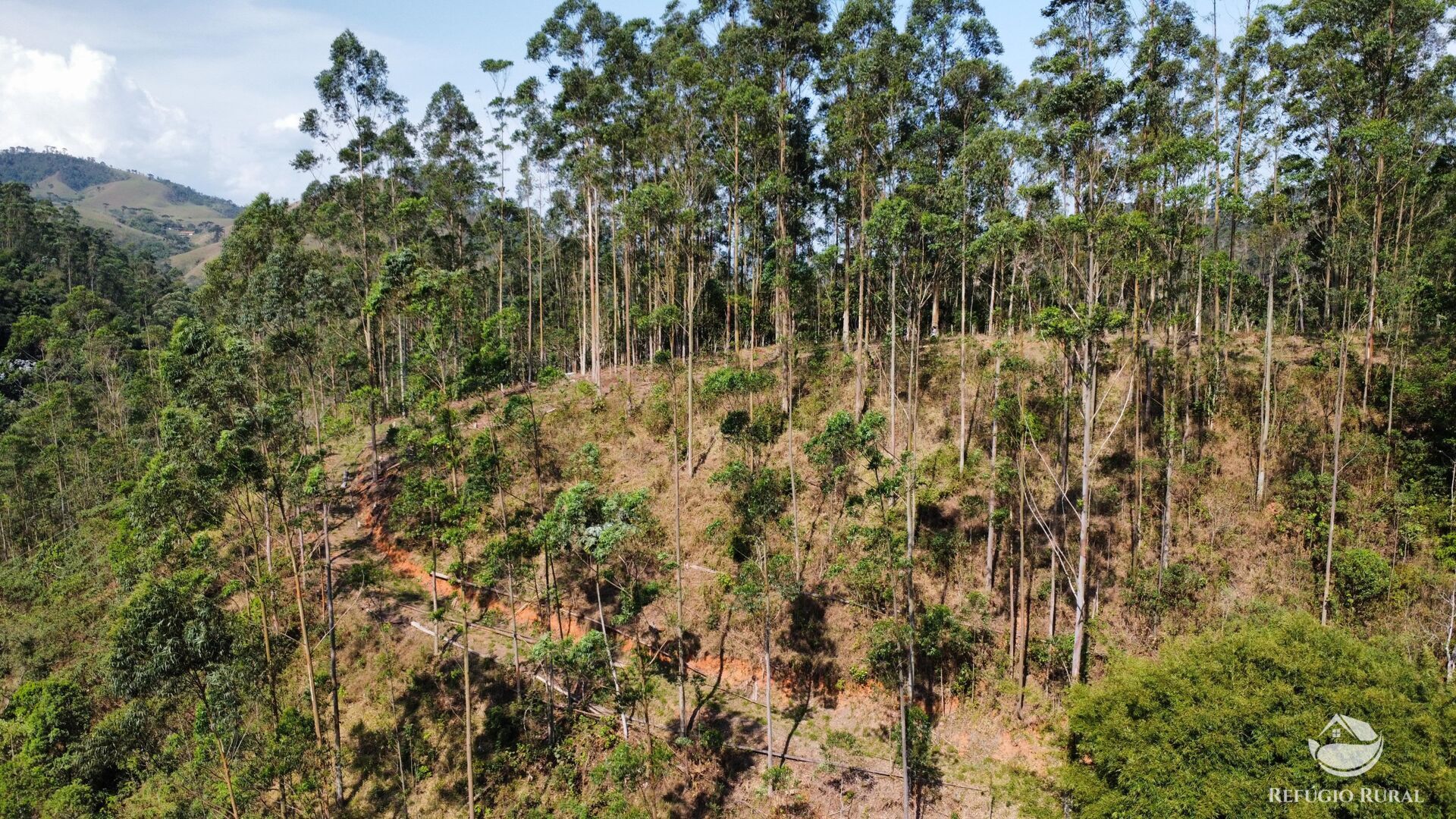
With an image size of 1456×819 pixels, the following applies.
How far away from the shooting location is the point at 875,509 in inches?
953

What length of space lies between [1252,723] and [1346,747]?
1266 millimetres

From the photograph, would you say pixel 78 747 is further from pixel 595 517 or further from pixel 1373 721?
pixel 1373 721

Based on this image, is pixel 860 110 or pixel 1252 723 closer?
pixel 1252 723

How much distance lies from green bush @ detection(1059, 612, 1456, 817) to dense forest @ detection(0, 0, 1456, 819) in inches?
3.2

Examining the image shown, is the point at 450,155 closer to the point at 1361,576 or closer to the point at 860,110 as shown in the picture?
the point at 860,110

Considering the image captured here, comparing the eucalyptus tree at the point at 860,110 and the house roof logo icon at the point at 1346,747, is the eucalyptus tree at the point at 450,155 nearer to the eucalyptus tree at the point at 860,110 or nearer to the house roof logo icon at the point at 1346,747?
the eucalyptus tree at the point at 860,110

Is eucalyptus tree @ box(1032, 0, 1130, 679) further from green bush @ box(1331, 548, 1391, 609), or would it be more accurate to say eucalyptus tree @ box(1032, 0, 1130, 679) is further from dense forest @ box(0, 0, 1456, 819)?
green bush @ box(1331, 548, 1391, 609)

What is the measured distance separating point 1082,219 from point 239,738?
28897 mm

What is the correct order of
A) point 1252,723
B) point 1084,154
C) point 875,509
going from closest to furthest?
point 1252,723 < point 1084,154 < point 875,509

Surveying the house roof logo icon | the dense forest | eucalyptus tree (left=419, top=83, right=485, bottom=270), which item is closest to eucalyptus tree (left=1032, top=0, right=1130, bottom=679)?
the dense forest

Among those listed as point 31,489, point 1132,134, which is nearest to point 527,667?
point 1132,134

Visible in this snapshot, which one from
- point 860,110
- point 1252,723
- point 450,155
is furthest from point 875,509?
point 450,155

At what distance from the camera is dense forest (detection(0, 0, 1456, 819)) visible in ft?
56.6

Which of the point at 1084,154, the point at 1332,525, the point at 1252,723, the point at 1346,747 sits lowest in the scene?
the point at 1252,723
